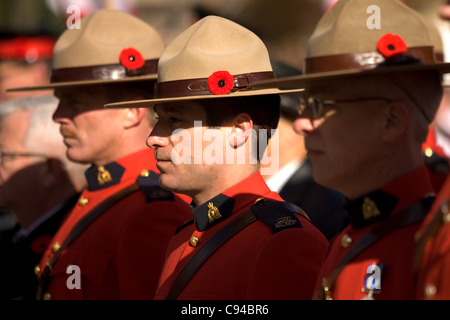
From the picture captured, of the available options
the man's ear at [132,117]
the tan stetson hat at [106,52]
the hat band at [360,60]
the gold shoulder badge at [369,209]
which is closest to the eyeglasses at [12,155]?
the tan stetson hat at [106,52]

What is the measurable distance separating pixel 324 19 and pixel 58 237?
8.47ft

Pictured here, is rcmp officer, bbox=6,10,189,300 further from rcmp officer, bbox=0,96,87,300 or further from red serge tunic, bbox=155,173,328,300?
rcmp officer, bbox=0,96,87,300

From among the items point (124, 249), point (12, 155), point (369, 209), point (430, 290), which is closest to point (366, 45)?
point (369, 209)

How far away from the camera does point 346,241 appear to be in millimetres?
2533

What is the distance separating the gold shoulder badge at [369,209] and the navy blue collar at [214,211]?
0.92 m

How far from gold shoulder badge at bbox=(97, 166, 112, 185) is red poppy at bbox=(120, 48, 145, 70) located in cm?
72

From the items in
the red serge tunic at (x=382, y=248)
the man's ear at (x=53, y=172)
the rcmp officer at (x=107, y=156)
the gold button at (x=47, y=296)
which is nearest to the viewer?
the red serge tunic at (x=382, y=248)

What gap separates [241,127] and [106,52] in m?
1.55

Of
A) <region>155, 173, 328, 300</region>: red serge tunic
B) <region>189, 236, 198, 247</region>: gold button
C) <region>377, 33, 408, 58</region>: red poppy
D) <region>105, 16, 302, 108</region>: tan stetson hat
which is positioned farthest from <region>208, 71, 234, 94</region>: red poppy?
<region>377, 33, 408, 58</region>: red poppy

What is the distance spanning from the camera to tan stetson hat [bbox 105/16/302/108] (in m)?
3.20

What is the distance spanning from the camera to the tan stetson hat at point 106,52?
4359 mm

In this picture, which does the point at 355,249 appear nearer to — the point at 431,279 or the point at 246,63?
the point at 431,279

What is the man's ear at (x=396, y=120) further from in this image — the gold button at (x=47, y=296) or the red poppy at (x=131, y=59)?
the gold button at (x=47, y=296)

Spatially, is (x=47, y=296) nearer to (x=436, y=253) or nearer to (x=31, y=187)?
(x=31, y=187)
